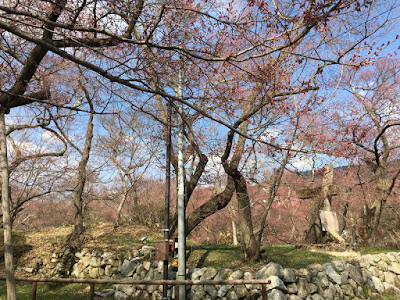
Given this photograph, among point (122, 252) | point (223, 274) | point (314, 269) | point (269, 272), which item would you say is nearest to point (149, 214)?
point (122, 252)

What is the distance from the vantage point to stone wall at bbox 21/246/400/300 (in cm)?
734

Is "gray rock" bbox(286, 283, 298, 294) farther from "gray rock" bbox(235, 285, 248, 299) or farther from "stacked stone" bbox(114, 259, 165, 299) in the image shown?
"stacked stone" bbox(114, 259, 165, 299)

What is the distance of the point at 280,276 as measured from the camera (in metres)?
7.35

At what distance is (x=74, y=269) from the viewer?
11.2m

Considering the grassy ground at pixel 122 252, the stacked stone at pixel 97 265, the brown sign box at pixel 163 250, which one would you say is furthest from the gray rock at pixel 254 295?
the stacked stone at pixel 97 265

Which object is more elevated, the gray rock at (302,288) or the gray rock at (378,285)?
the gray rock at (302,288)

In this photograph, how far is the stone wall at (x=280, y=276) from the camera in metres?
7.34

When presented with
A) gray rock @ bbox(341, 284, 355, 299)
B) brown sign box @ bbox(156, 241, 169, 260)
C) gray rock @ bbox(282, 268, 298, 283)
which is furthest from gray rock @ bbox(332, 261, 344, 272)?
brown sign box @ bbox(156, 241, 169, 260)

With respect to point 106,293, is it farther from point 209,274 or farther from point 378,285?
point 378,285

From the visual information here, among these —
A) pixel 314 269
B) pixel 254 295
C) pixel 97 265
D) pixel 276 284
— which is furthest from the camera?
pixel 97 265

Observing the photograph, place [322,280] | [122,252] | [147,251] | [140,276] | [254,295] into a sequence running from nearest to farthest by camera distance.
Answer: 1. [254,295]
2. [322,280]
3. [140,276]
4. [147,251]
5. [122,252]

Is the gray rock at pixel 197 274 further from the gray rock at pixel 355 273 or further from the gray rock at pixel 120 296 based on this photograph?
the gray rock at pixel 355 273

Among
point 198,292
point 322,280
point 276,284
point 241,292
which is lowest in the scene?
point 198,292

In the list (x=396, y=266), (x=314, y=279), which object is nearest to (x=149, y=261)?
(x=314, y=279)
